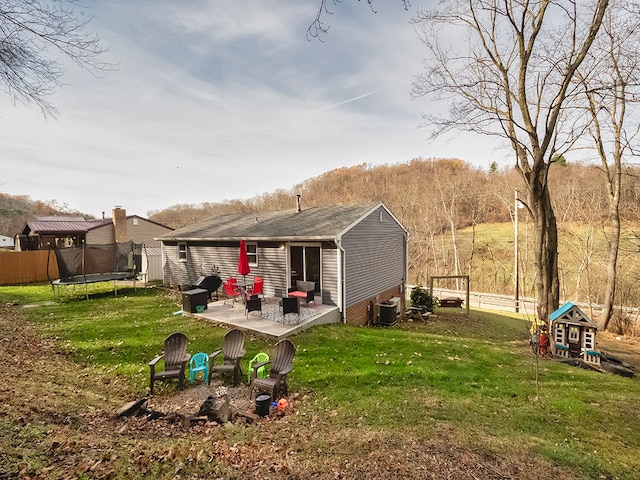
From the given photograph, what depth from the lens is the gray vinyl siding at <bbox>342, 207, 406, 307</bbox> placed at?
38.6 ft

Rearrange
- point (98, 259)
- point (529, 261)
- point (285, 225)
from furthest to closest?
point (529, 261), point (98, 259), point (285, 225)

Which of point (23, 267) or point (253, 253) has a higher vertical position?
point (253, 253)

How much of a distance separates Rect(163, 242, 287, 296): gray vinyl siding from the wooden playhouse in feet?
29.2

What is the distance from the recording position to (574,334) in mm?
8875

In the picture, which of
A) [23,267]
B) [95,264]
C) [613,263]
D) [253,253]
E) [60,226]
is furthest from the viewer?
[60,226]

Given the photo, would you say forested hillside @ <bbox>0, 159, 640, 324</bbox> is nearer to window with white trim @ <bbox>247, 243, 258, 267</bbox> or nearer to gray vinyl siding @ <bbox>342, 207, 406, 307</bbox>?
gray vinyl siding @ <bbox>342, 207, 406, 307</bbox>

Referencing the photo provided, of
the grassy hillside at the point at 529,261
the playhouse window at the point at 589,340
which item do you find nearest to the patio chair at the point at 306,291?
the playhouse window at the point at 589,340

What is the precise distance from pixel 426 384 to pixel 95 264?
16333 mm

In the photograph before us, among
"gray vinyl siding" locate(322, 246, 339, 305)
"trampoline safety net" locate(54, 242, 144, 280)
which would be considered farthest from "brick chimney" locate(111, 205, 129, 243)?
"gray vinyl siding" locate(322, 246, 339, 305)

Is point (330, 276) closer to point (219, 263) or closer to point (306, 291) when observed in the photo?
point (306, 291)

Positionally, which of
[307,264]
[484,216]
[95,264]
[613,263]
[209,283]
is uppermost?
[484,216]

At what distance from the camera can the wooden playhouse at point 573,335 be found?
8.48 m

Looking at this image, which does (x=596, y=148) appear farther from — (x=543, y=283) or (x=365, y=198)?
(x=365, y=198)

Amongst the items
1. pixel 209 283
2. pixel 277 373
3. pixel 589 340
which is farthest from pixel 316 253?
pixel 589 340
